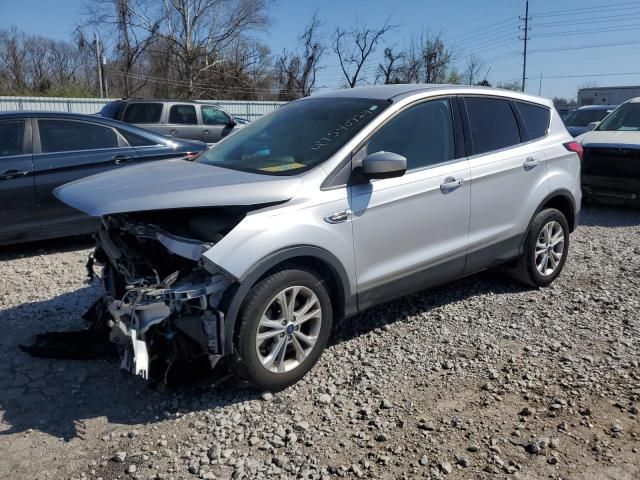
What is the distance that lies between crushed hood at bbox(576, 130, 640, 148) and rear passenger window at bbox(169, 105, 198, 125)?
9431 millimetres

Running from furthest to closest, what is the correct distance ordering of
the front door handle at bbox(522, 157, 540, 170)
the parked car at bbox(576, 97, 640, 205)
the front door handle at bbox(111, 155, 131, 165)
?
the parked car at bbox(576, 97, 640, 205), the front door handle at bbox(111, 155, 131, 165), the front door handle at bbox(522, 157, 540, 170)

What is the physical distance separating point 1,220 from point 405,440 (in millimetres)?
4729

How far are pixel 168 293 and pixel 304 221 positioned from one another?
2.91 ft

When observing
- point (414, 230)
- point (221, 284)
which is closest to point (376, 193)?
point (414, 230)

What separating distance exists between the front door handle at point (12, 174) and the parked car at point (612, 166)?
26.0 feet

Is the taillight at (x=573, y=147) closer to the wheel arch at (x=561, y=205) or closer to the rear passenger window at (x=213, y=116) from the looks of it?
the wheel arch at (x=561, y=205)

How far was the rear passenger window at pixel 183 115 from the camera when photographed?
14.1 metres

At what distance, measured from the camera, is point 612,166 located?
8.60 m

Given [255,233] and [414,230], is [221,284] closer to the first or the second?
[255,233]

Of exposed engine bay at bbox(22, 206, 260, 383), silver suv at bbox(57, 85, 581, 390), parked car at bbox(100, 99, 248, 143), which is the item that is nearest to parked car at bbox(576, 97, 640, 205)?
silver suv at bbox(57, 85, 581, 390)

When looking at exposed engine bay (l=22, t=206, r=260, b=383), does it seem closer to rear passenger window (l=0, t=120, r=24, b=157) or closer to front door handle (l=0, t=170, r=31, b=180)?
front door handle (l=0, t=170, r=31, b=180)

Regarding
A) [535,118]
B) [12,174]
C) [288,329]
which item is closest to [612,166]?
[535,118]

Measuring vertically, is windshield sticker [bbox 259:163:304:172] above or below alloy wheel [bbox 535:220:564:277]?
above

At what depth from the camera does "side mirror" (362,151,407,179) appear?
3471mm
